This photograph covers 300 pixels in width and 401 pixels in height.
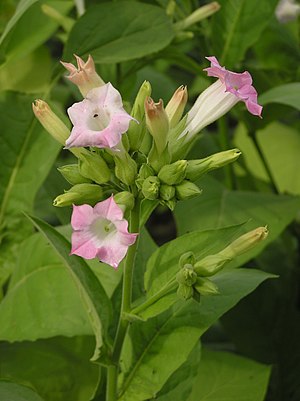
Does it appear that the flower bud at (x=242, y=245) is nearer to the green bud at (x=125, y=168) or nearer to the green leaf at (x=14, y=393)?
the green bud at (x=125, y=168)

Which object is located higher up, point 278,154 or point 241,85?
point 241,85

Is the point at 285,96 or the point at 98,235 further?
the point at 285,96

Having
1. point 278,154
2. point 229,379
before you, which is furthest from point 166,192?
point 278,154

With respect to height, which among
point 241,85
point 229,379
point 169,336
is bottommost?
point 229,379

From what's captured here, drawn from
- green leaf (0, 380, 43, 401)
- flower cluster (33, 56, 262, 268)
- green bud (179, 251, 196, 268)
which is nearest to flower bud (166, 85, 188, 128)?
flower cluster (33, 56, 262, 268)

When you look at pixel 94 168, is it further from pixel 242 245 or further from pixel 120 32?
pixel 120 32

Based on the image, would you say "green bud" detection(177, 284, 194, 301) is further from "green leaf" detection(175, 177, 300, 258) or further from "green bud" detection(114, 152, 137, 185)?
"green leaf" detection(175, 177, 300, 258)
